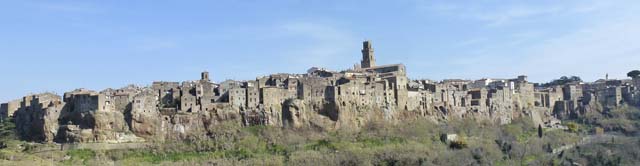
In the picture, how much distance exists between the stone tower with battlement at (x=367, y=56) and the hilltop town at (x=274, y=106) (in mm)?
106

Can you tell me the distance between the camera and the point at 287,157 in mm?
49781

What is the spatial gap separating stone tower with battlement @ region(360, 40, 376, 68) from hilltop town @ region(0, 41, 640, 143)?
11cm

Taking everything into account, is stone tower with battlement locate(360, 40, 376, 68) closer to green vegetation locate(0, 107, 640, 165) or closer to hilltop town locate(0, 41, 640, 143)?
hilltop town locate(0, 41, 640, 143)

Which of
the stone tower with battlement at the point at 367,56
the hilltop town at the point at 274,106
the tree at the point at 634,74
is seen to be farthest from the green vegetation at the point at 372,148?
the tree at the point at 634,74

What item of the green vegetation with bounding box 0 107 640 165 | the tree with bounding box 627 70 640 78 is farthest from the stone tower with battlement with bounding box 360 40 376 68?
the tree with bounding box 627 70 640 78

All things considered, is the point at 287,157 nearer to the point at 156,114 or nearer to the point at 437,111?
the point at 156,114

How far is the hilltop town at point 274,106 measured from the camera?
47781mm

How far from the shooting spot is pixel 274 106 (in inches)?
2125

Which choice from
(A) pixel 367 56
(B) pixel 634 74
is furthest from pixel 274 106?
(B) pixel 634 74

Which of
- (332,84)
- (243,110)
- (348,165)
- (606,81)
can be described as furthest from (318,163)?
(606,81)

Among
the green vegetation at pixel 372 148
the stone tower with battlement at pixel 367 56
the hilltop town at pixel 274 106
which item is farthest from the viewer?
the stone tower with battlement at pixel 367 56

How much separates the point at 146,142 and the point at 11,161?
7769 millimetres

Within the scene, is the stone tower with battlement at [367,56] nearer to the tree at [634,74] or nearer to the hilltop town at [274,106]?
the hilltop town at [274,106]

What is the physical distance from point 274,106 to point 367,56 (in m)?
22.7
